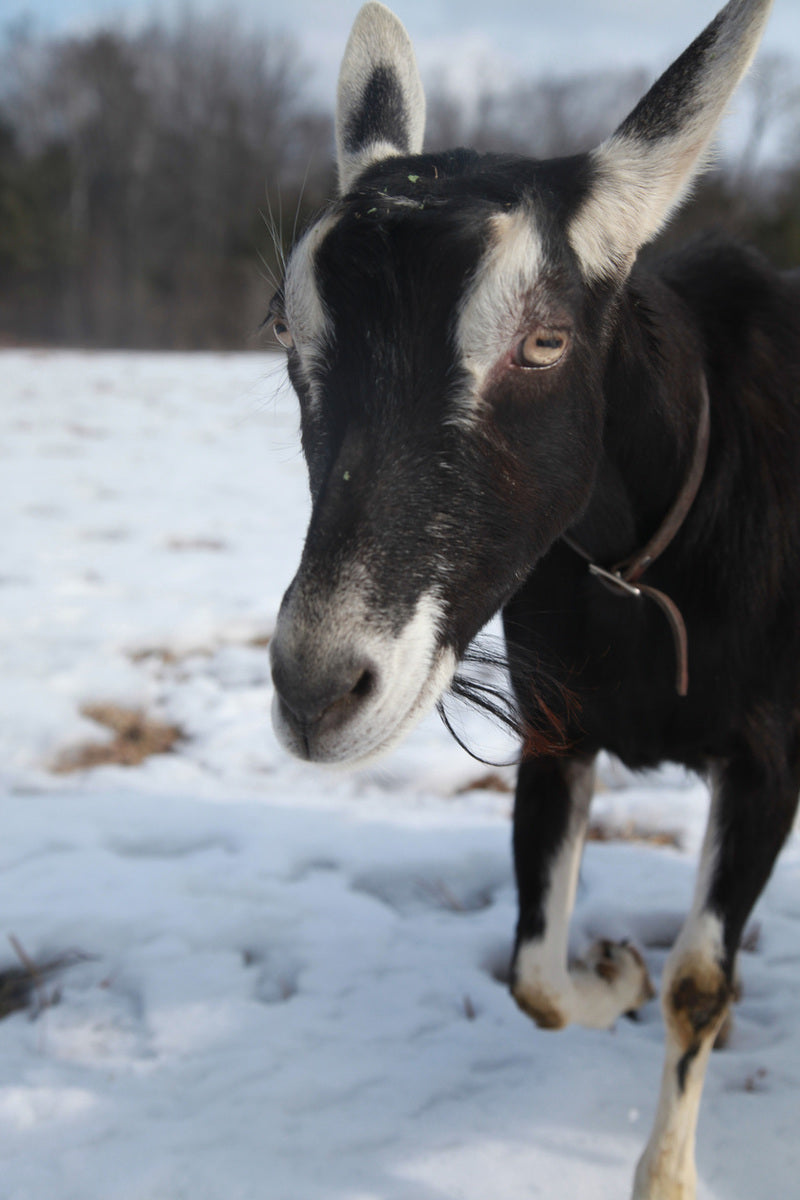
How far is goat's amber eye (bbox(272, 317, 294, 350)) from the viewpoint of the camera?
1.85 m

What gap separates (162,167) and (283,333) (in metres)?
41.1

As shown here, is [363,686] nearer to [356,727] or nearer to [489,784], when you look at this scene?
[356,727]

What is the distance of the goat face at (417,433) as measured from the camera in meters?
1.40

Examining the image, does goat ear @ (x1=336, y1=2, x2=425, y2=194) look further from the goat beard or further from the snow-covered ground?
the goat beard

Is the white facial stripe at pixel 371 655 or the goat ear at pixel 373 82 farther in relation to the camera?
the goat ear at pixel 373 82

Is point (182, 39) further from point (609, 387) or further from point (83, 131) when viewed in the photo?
point (609, 387)

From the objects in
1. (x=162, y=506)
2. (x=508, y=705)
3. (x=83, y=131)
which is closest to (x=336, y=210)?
(x=508, y=705)

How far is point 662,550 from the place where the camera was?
212cm

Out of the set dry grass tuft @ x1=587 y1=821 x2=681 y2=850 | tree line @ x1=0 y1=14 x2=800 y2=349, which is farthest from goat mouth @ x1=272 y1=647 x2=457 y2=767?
tree line @ x1=0 y1=14 x2=800 y2=349

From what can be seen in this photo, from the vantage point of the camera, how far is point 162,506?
23.6 ft

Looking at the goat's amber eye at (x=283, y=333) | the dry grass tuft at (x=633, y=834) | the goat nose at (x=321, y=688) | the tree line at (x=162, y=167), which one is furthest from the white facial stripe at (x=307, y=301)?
the tree line at (x=162, y=167)

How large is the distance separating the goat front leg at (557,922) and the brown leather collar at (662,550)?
478mm

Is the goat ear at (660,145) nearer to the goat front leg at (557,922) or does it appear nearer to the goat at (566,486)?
the goat at (566,486)

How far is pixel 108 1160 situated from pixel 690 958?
1.30 m
